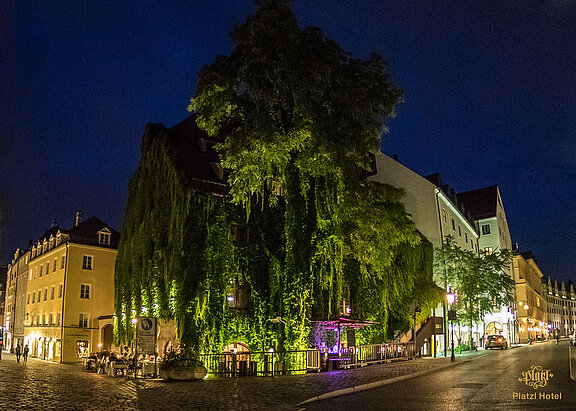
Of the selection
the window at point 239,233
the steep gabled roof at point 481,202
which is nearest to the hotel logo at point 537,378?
the window at point 239,233

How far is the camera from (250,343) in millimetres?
27391

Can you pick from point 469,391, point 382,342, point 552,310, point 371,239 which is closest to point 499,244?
point 382,342

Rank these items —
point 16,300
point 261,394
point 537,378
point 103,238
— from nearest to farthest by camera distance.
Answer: point 261,394 < point 537,378 < point 103,238 < point 16,300

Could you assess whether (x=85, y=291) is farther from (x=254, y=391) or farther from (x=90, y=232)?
(x=254, y=391)

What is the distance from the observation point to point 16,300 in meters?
72.4

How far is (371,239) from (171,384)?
43.8 ft

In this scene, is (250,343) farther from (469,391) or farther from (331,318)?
(469,391)

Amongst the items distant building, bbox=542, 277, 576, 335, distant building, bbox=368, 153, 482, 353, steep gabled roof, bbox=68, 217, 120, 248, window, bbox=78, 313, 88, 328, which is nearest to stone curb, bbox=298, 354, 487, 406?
distant building, bbox=368, 153, 482, 353

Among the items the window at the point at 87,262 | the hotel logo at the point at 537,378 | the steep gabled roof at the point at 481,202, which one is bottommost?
the hotel logo at the point at 537,378

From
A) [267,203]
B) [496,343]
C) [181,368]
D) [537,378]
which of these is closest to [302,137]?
[267,203]

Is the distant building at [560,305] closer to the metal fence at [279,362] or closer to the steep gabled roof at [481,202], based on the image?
the steep gabled roof at [481,202]

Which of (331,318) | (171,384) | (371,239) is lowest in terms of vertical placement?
(171,384)

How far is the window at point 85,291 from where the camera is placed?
48062 mm

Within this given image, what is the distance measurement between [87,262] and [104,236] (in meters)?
3.17
